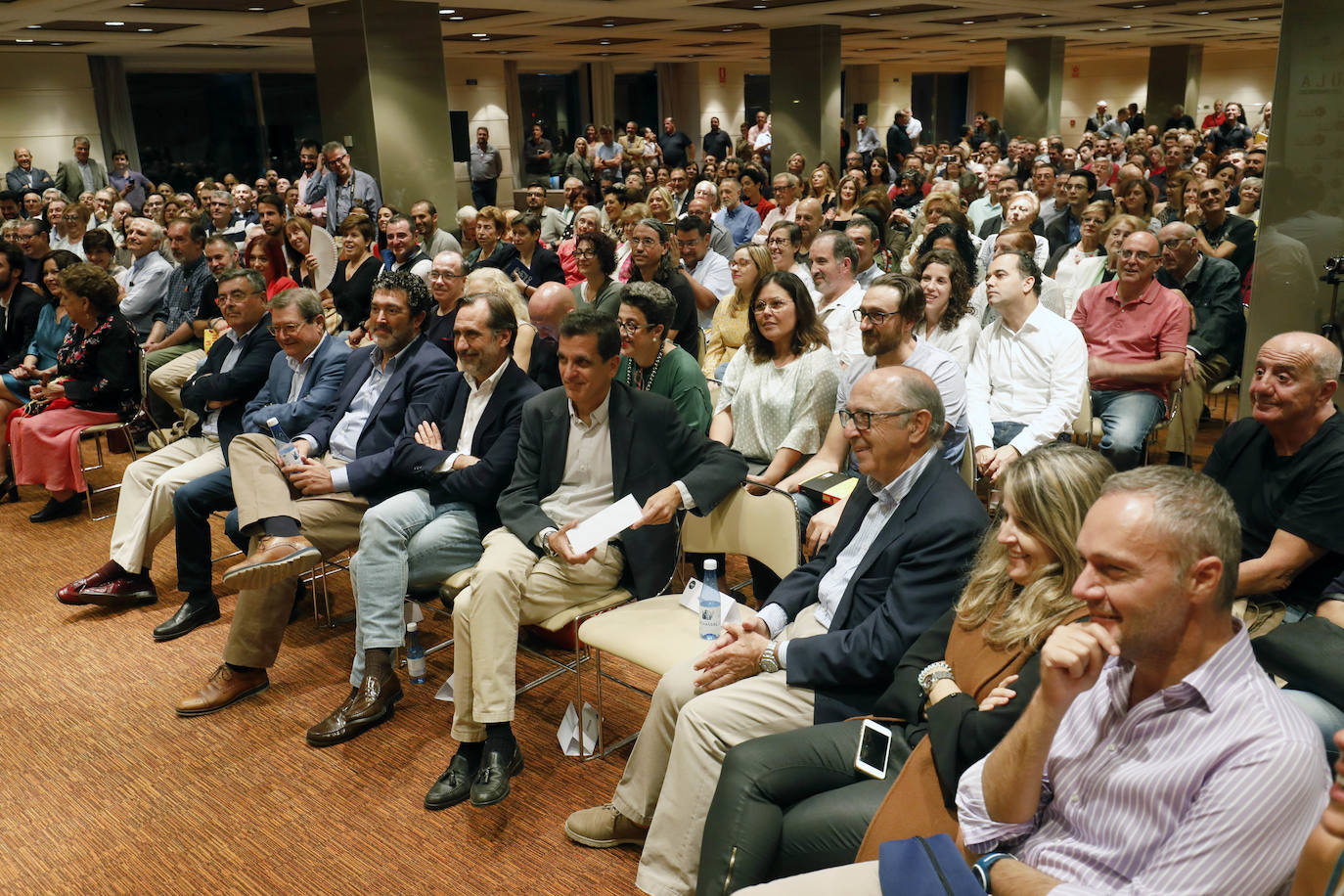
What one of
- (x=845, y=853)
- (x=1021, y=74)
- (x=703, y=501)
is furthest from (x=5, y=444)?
(x=1021, y=74)

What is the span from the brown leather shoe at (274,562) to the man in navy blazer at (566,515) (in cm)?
67

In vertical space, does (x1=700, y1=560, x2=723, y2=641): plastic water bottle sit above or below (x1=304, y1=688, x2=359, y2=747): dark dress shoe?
above

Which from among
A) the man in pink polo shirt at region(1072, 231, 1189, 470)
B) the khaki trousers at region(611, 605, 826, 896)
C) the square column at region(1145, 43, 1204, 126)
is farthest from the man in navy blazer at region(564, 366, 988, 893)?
the square column at region(1145, 43, 1204, 126)

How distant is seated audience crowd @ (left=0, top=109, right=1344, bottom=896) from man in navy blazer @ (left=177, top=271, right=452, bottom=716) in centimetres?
1

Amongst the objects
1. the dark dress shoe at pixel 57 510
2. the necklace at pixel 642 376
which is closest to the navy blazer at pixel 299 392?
the necklace at pixel 642 376

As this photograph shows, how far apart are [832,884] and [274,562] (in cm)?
233

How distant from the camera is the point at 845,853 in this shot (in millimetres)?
2064

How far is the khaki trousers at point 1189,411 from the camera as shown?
483cm

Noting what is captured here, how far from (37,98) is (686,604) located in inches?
605

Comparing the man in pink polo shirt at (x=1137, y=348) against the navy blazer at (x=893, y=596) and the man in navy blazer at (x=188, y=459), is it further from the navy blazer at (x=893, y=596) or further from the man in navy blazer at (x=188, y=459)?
the man in navy blazer at (x=188, y=459)

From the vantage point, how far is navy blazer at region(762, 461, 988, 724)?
2314mm

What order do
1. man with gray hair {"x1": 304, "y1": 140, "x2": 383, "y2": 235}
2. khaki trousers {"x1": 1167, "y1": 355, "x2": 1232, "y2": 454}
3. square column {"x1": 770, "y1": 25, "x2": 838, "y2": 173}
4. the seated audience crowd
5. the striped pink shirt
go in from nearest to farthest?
the striped pink shirt
the seated audience crowd
khaki trousers {"x1": 1167, "y1": 355, "x2": 1232, "y2": 454}
man with gray hair {"x1": 304, "y1": 140, "x2": 383, "y2": 235}
square column {"x1": 770, "y1": 25, "x2": 838, "y2": 173}

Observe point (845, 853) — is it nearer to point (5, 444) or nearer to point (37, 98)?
point (5, 444)

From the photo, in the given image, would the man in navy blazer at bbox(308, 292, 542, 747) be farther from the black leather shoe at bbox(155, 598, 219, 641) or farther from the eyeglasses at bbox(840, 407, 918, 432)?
the eyeglasses at bbox(840, 407, 918, 432)
